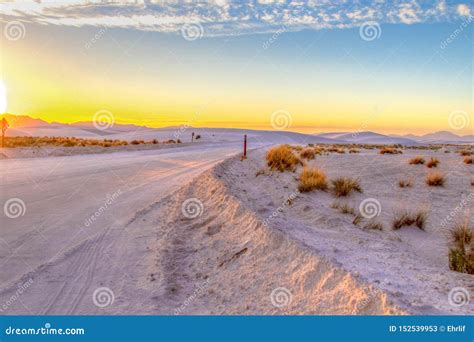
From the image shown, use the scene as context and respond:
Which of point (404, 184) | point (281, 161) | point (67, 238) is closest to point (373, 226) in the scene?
point (67, 238)

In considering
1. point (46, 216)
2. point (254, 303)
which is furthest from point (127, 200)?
point (254, 303)

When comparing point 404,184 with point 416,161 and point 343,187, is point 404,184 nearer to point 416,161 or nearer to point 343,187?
point 343,187

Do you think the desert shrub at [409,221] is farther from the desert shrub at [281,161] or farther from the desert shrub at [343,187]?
the desert shrub at [281,161]

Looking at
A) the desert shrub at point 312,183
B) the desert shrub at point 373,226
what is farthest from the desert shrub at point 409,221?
the desert shrub at point 312,183

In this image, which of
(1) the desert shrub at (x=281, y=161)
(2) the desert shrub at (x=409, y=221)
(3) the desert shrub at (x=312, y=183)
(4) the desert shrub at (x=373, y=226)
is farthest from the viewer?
(1) the desert shrub at (x=281, y=161)

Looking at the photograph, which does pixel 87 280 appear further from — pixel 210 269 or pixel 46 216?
pixel 46 216

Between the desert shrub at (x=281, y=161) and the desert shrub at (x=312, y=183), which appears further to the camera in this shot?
the desert shrub at (x=281, y=161)

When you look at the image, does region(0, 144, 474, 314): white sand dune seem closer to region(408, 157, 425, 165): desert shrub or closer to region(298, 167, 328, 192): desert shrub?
region(298, 167, 328, 192): desert shrub

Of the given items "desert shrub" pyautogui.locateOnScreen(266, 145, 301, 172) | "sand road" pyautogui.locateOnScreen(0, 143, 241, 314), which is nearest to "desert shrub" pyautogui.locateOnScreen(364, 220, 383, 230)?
"sand road" pyautogui.locateOnScreen(0, 143, 241, 314)

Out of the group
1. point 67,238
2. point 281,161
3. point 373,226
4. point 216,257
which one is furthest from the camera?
point 281,161

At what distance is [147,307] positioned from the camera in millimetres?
4961

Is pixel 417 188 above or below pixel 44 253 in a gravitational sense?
above
